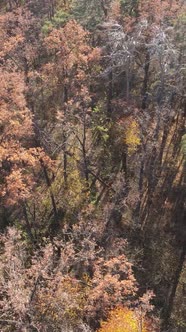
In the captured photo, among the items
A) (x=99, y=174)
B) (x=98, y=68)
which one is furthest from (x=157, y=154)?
(x=98, y=68)

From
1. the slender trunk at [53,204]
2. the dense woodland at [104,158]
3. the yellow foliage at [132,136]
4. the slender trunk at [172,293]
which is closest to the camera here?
the dense woodland at [104,158]

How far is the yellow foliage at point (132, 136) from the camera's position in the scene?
1319 inches

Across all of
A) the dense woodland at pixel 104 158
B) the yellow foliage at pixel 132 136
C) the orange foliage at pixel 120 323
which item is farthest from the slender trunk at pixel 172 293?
the yellow foliage at pixel 132 136

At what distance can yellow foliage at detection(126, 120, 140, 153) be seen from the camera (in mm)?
33500

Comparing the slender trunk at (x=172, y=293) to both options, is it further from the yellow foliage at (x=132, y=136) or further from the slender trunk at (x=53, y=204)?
the slender trunk at (x=53, y=204)

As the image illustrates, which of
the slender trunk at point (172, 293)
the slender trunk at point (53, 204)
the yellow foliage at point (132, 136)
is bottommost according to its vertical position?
the slender trunk at point (172, 293)

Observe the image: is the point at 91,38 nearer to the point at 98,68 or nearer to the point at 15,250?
the point at 98,68

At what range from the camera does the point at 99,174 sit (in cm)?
3600

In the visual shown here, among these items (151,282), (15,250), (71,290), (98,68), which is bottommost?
(151,282)

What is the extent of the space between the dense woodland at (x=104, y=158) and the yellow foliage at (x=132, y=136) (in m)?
0.09

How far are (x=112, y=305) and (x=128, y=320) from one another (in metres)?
1.34

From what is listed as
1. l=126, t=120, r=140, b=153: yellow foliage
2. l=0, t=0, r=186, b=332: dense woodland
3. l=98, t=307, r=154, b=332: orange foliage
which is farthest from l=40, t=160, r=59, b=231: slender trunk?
l=98, t=307, r=154, b=332: orange foliage

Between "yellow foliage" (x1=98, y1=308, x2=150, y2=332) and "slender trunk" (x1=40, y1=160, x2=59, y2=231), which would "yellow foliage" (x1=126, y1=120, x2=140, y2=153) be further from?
"yellow foliage" (x1=98, y1=308, x2=150, y2=332)

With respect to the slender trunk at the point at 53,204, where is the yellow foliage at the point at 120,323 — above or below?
below
